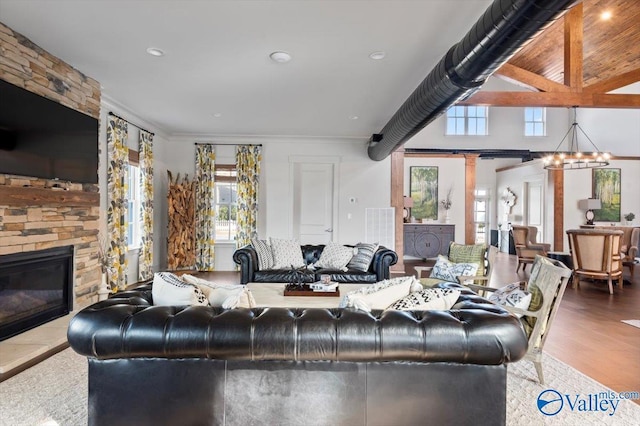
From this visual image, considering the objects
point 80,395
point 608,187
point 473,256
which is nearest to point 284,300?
point 80,395

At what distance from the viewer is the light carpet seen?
211cm

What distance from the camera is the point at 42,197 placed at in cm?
343

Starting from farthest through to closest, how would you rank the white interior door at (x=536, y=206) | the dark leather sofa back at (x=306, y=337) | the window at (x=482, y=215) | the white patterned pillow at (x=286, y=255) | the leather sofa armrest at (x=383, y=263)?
the window at (x=482, y=215), the white interior door at (x=536, y=206), the white patterned pillow at (x=286, y=255), the leather sofa armrest at (x=383, y=263), the dark leather sofa back at (x=306, y=337)

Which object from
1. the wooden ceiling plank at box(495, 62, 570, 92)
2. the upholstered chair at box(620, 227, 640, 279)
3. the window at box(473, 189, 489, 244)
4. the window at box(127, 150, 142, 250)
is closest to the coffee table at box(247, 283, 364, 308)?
the window at box(127, 150, 142, 250)

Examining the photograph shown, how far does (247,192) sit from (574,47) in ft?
19.0

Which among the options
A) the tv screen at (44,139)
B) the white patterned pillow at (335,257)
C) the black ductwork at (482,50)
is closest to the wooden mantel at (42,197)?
the tv screen at (44,139)

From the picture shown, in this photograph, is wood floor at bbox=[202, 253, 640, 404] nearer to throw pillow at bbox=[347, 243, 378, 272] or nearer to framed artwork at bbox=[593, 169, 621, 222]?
throw pillow at bbox=[347, 243, 378, 272]

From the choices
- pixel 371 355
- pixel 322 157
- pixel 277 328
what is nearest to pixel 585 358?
pixel 371 355

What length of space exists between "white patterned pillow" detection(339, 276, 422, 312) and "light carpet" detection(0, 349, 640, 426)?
1026 millimetres

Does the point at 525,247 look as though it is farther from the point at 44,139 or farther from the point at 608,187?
the point at 44,139

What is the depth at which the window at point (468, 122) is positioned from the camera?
9805 mm

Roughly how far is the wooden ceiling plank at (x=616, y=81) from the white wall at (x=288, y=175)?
3569mm

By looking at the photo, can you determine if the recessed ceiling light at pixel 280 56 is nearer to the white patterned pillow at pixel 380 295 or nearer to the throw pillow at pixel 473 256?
the white patterned pillow at pixel 380 295

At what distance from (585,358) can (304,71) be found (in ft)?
12.8
